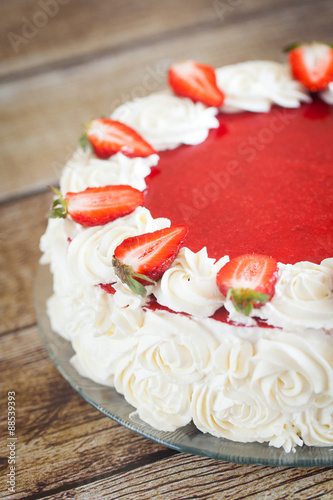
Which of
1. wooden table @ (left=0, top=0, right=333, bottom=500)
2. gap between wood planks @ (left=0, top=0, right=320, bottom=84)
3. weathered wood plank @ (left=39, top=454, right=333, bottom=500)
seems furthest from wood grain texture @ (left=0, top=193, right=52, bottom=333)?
gap between wood planks @ (left=0, top=0, right=320, bottom=84)

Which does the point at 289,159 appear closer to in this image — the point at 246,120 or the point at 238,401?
the point at 246,120

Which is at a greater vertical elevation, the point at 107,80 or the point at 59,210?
the point at 59,210

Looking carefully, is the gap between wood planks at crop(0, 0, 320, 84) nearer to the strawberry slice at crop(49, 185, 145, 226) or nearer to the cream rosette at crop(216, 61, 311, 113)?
the cream rosette at crop(216, 61, 311, 113)

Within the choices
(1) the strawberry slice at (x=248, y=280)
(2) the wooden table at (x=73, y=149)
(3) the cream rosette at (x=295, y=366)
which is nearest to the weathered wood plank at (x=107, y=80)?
(2) the wooden table at (x=73, y=149)

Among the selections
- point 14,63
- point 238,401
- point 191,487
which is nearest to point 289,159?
point 238,401

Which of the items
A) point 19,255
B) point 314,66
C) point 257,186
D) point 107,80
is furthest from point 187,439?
point 107,80

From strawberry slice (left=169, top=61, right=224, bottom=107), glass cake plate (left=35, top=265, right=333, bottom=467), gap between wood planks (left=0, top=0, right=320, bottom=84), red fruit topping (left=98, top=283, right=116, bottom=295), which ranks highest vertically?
strawberry slice (left=169, top=61, right=224, bottom=107)

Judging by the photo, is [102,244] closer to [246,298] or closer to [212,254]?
[212,254]
